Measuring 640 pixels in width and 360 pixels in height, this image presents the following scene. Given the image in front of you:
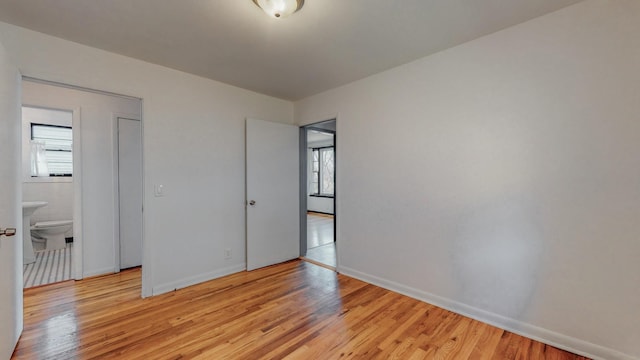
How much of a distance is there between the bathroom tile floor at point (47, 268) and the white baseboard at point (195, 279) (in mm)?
1351

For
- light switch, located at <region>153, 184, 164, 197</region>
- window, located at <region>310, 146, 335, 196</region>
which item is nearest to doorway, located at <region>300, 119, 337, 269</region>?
window, located at <region>310, 146, 335, 196</region>

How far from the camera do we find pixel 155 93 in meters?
2.67

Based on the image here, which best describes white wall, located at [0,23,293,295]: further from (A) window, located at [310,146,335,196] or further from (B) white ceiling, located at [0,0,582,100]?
(A) window, located at [310,146,335,196]

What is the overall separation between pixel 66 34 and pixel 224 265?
260cm

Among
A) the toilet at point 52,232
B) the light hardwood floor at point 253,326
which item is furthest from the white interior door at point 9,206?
the toilet at point 52,232

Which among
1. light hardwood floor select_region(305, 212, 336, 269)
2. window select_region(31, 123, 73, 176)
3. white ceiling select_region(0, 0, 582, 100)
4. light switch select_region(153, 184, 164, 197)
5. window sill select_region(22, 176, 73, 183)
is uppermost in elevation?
white ceiling select_region(0, 0, 582, 100)

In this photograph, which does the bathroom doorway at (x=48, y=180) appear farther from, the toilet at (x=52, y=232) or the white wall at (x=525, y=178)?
the white wall at (x=525, y=178)

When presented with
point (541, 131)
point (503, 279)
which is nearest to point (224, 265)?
point (503, 279)

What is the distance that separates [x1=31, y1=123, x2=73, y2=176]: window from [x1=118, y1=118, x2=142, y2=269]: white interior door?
1733 mm

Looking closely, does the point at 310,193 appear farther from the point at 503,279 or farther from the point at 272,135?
the point at 503,279

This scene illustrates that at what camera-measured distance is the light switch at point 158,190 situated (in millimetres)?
2682

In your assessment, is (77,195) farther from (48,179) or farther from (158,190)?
(48,179)

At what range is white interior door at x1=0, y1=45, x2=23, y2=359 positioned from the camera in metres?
1.52

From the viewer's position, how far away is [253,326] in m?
2.11
